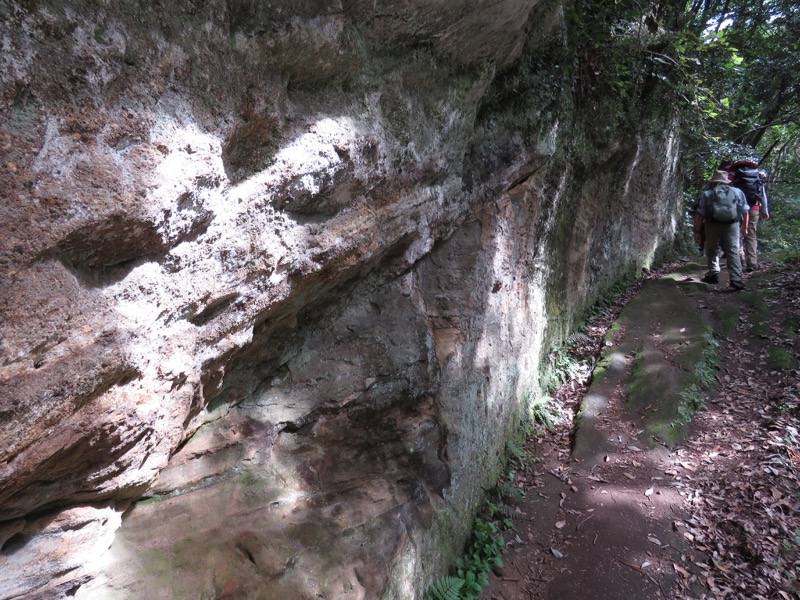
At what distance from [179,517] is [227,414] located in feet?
2.18

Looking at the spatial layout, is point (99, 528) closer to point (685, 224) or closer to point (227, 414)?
point (227, 414)

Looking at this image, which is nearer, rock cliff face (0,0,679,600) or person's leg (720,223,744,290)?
rock cliff face (0,0,679,600)

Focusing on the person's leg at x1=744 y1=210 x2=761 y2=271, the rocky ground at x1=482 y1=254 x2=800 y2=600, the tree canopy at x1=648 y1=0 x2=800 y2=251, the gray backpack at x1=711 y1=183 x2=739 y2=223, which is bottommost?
the rocky ground at x1=482 y1=254 x2=800 y2=600

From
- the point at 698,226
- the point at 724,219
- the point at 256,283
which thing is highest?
the point at 256,283

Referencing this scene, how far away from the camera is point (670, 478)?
17.7 feet

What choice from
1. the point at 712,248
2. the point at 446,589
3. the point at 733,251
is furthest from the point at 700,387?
the point at 446,589

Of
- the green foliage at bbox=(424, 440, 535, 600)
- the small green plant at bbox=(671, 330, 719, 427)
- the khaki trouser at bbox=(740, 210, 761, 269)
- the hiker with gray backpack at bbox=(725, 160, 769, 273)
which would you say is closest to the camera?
the green foliage at bbox=(424, 440, 535, 600)

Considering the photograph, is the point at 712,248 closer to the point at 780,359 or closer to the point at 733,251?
the point at 733,251

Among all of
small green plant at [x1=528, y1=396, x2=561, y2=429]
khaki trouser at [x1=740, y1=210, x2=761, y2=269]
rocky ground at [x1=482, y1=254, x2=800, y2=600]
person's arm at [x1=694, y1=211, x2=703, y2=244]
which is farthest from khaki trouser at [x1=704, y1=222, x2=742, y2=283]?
small green plant at [x1=528, y1=396, x2=561, y2=429]

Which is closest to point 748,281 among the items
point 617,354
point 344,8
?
point 617,354

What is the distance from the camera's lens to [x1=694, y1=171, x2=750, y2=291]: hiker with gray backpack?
8562 millimetres

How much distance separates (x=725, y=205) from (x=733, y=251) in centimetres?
88

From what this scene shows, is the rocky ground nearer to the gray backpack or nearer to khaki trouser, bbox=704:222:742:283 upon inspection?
khaki trouser, bbox=704:222:742:283

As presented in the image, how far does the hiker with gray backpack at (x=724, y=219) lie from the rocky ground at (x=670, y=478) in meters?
0.82
